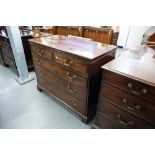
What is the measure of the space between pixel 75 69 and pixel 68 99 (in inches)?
19.5

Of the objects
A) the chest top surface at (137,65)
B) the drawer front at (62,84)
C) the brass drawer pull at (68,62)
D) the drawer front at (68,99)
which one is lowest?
the drawer front at (68,99)

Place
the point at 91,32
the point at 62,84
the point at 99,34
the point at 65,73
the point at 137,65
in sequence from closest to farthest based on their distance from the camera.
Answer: the point at 137,65
the point at 65,73
the point at 62,84
the point at 99,34
the point at 91,32

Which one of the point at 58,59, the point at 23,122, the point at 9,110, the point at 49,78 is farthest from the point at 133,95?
the point at 9,110

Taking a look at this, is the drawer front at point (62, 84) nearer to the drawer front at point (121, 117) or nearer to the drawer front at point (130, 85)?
the drawer front at point (121, 117)

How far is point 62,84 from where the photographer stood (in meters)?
1.61

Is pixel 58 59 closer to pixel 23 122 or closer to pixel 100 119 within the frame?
pixel 100 119

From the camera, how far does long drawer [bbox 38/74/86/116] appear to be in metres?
1.53

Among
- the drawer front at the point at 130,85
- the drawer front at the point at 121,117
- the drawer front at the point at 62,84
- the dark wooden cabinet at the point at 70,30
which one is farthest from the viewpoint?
the dark wooden cabinet at the point at 70,30

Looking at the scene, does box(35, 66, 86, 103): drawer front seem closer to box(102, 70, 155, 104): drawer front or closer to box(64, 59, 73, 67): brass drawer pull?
box(64, 59, 73, 67): brass drawer pull

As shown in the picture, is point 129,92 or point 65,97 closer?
point 129,92

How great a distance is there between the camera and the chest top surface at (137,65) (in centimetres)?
89

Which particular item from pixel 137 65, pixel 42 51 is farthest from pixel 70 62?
pixel 137 65

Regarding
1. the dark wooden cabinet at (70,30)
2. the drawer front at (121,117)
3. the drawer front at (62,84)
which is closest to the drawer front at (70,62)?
the drawer front at (62,84)

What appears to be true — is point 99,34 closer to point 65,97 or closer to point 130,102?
point 65,97
